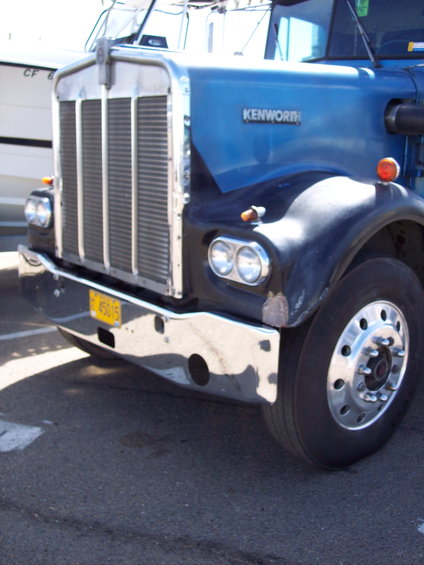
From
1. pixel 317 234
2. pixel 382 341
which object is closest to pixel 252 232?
pixel 317 234

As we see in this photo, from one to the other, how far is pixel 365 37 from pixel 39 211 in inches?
93.6

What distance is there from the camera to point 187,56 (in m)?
3.21

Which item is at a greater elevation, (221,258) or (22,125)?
(22,125)

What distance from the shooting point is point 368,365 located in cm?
323

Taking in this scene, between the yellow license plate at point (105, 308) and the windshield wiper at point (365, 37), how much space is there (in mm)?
2289

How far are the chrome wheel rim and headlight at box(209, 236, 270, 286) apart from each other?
57 centimetres

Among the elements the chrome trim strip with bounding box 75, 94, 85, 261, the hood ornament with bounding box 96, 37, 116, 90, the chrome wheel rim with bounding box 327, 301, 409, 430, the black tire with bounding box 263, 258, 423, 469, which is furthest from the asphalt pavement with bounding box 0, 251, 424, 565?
the hood ornament with bounding box 96, 37, 116, 90

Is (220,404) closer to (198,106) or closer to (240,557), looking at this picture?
(240,557)

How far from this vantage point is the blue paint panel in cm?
312

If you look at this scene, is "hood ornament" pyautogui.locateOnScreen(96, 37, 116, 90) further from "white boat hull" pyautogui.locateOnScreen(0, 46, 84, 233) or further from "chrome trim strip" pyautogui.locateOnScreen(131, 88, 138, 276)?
"white boat hull" pyautogui.locateOnScreen(0, 46, 84, 233)

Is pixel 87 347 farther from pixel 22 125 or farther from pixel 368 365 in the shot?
pixel 22 125

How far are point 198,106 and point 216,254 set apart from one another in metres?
0.69

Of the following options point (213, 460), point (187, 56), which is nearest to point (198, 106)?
point (187, 56)

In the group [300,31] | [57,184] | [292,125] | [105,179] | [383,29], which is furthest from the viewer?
[300,31]
